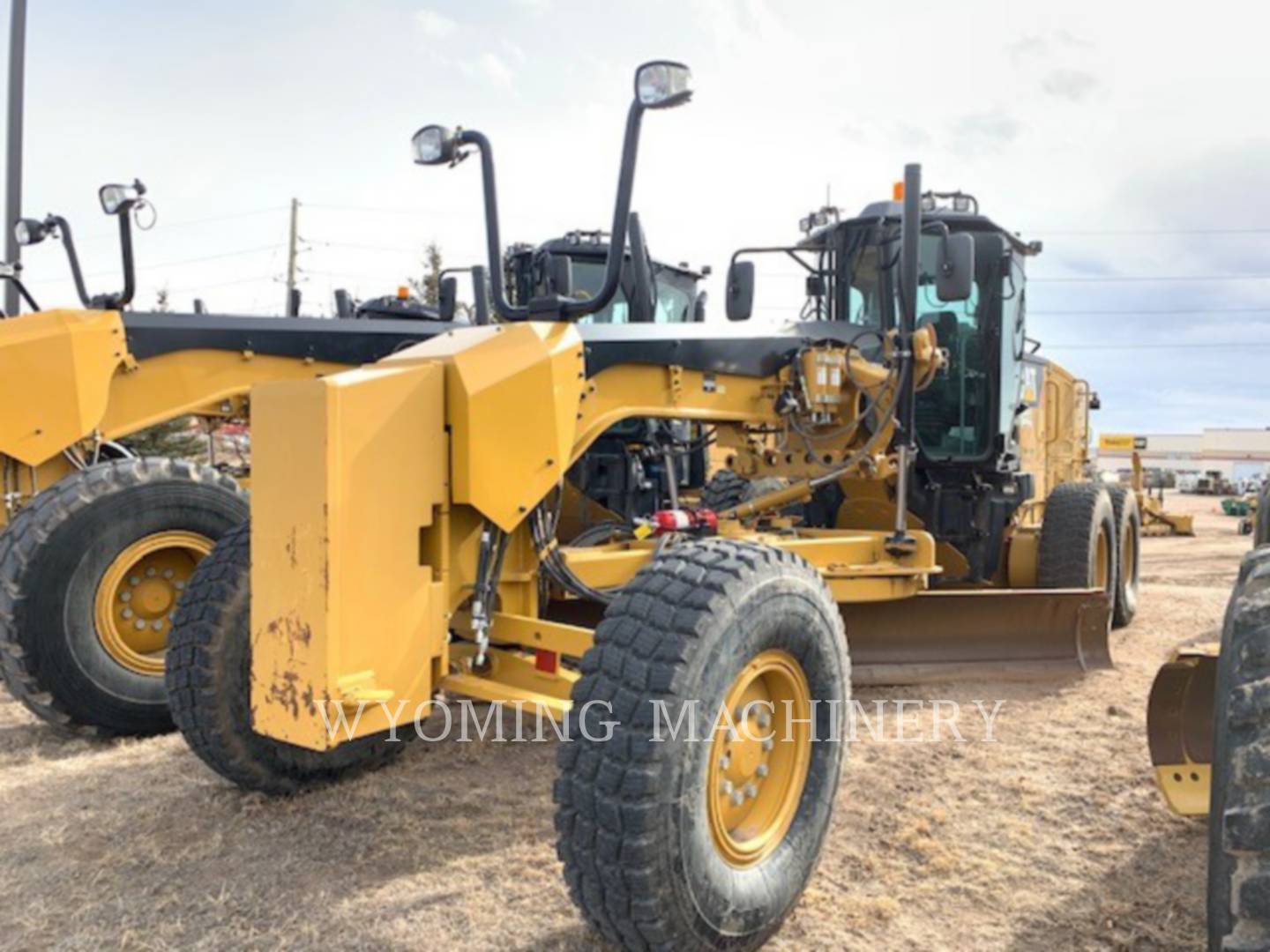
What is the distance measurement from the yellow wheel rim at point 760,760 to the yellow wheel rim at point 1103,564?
4654 mm

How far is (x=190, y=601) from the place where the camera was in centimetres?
394

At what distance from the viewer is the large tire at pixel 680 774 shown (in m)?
2.79

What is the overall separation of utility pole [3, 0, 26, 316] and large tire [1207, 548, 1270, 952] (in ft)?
35.4

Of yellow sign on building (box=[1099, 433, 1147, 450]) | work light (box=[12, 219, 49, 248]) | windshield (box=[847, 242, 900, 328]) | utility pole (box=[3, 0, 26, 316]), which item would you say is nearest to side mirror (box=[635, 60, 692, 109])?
windshield (box=[847, 242, 900, 328])

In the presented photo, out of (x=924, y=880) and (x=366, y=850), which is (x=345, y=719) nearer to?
(x=366, y=850)

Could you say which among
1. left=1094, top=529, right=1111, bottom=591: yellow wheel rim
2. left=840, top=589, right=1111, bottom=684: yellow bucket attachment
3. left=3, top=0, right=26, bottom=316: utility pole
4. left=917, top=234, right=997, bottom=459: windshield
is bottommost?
left=840, top=589, right=1111, bottom=684: yellow bucket attachment

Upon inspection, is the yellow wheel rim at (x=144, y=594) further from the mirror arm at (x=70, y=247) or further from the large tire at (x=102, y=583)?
the mirror arm at (x=70, y=247)

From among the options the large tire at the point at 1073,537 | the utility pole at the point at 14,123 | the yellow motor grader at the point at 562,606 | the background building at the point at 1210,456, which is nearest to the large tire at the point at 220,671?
the yellow motor grader at the point at 562,606

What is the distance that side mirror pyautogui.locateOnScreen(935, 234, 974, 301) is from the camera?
4934mm

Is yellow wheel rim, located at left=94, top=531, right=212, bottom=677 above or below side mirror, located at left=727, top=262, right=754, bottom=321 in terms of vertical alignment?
below

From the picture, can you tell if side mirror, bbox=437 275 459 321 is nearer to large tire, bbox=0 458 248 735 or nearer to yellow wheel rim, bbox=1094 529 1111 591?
large tire, bbox=0 458 248 735

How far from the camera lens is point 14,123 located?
10461 millimetres

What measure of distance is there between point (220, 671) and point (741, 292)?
3.17 m

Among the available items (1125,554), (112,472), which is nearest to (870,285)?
(1125,554)
